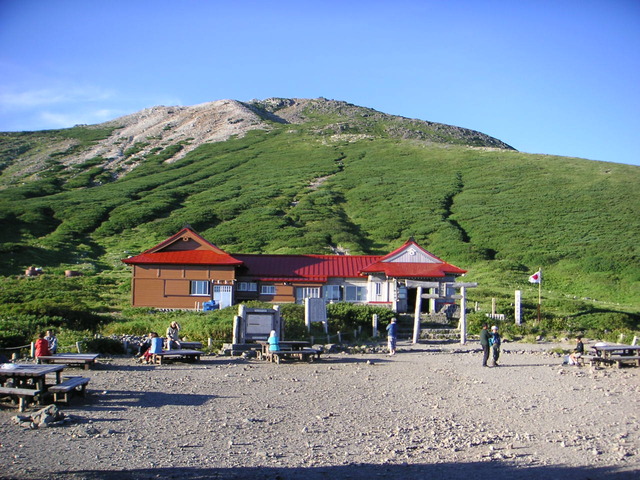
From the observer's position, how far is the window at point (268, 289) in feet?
143

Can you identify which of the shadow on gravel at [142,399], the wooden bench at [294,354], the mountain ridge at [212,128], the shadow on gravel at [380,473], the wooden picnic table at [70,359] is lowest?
the shadow on gravel at [380,473]

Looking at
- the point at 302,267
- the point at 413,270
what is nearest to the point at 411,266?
the point at 413,270

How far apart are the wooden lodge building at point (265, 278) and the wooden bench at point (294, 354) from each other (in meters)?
17.3

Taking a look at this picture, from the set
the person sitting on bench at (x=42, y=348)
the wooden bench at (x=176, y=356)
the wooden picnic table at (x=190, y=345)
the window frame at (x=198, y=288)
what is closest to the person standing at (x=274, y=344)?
the wooden bench at (x=176, y=356)

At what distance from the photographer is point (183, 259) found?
42.2 meters

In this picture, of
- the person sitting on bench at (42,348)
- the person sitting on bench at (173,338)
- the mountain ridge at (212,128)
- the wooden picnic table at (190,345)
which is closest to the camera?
the person sitting on bench at (42,348)

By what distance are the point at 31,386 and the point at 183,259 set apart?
2777 centimetres

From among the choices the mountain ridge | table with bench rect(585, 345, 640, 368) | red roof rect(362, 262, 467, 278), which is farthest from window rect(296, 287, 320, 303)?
the mountain ridge

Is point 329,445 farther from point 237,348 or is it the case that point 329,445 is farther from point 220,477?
point 237,348

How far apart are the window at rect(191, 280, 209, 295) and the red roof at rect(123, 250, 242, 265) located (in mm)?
1338

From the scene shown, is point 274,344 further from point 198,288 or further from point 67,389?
point 198,288

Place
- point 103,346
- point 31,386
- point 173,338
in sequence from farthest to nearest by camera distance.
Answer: point 173,338, point 103,346, point 31,386

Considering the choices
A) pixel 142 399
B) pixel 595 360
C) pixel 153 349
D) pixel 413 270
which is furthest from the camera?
pixel 413 270

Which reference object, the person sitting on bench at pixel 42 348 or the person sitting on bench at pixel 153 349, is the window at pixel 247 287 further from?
the person sitting on bench at pixel 42 348
